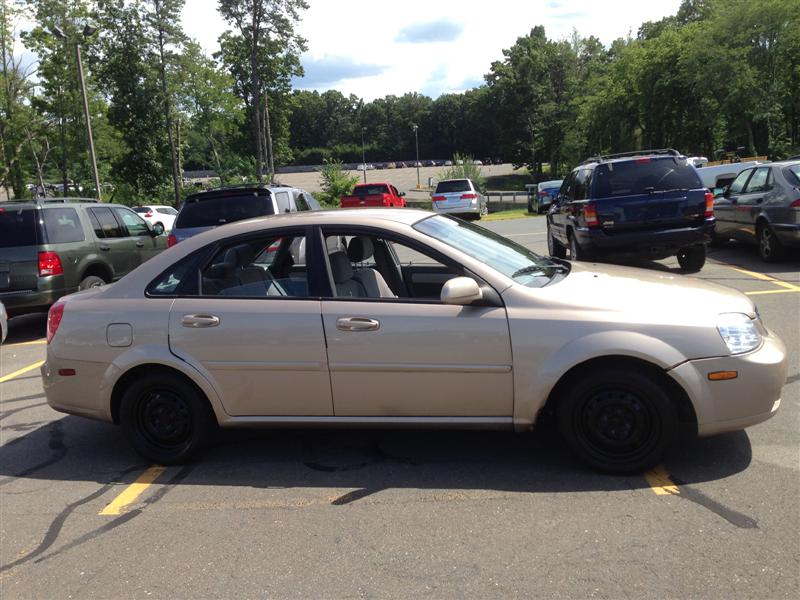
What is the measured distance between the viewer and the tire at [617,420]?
388 centimetres

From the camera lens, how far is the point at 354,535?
3580 millimetres

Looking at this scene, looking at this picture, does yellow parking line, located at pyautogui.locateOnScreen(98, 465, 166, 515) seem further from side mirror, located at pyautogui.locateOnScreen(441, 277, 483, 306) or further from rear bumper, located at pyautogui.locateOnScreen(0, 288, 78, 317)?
rear bumper, located at pyautogui.locateOnScreen(0, 288, 78, 317)

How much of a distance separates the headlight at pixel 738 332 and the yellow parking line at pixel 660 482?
794 millimetres

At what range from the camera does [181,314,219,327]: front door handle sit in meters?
4.32

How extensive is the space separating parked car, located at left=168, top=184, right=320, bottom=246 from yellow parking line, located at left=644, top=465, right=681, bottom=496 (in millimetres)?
6792

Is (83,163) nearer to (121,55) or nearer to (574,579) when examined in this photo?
→ (121,55)

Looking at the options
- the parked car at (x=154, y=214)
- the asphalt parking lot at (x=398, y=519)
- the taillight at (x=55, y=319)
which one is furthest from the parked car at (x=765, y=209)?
the parked car at (x=154, y=214)

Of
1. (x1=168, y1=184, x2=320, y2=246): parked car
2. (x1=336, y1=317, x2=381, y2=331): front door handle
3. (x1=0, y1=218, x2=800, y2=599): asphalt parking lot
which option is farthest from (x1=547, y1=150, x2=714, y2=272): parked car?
(x1=336, y1=317, x2=381, y2=331): front door handle

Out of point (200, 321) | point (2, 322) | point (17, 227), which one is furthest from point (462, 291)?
point (17, 227)

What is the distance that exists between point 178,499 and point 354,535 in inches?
47.0

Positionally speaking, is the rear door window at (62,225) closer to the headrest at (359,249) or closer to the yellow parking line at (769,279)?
the headrest at (359,249)

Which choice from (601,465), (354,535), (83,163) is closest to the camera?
(354,535)

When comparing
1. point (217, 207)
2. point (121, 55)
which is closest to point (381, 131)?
point (121, 55)

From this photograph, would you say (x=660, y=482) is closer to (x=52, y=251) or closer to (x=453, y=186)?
(x=52, y=251)
